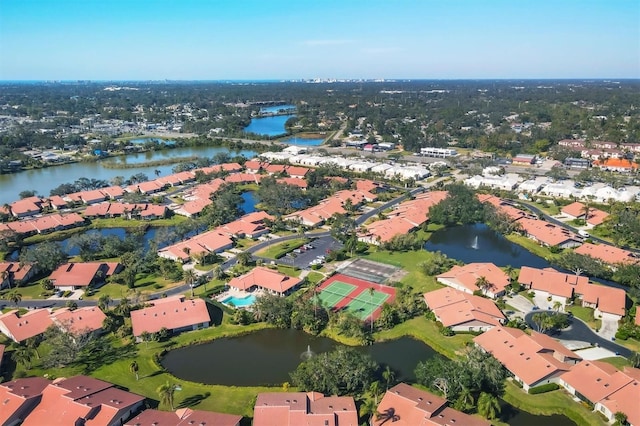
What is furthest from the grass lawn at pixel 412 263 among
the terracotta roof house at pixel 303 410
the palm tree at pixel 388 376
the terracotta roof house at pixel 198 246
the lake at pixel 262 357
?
the terracotta roof house at pixel 303 410

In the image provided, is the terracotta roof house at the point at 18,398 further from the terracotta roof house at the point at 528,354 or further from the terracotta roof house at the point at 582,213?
the terracotta roof house at the point at 582,213

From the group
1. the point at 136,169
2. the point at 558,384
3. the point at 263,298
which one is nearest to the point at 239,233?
the point at 263,298

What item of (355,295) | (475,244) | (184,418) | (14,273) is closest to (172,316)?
(184,418)

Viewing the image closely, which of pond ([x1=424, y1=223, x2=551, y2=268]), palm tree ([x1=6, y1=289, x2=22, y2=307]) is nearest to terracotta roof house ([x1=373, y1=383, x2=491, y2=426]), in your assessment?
pond ([x1=424, y1=223, x2=551, y2=268])

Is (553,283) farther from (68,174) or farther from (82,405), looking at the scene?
(68,174)

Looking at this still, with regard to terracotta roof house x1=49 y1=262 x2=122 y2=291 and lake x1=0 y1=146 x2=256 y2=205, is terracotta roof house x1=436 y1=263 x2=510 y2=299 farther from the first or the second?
lake x1=0 y1=146 x2=256 y2=205
